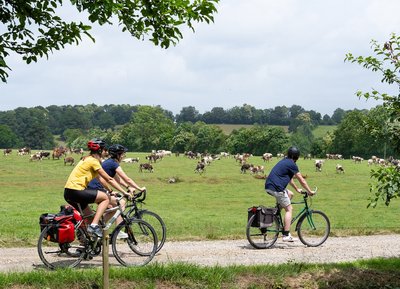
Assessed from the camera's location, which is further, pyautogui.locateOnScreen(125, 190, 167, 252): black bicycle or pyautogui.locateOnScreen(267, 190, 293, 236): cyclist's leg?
pyautogui.locateOnScreen(267, 190, 293, 236): cyclist's leg

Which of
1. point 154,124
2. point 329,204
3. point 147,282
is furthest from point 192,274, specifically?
point 154,124

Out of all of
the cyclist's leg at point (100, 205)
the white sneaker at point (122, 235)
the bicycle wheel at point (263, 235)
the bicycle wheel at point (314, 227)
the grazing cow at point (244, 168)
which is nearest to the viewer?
the cyclist's leg at point (100, 205)

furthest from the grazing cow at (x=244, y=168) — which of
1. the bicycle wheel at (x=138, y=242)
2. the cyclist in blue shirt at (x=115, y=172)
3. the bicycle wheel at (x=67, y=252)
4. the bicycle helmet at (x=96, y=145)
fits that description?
the bicycle helmet at (x=96, y=145)

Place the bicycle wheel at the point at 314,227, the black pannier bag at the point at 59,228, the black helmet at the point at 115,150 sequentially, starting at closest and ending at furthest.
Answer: the black pannier bag at the point at 59,228 → the black helmet at the point at 115,150 → the bicycle wheel at the point at 314,227

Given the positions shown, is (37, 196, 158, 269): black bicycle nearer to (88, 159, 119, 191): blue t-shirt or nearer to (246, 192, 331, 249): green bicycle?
(88, 159, 119, 191): blue t-shirt

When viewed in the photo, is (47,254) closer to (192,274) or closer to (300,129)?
(192,274)

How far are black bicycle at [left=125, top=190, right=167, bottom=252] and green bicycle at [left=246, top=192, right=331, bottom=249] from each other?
7.36 ft

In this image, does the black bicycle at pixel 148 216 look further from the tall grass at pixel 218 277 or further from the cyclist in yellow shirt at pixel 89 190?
the tall grass at pixel 218 277

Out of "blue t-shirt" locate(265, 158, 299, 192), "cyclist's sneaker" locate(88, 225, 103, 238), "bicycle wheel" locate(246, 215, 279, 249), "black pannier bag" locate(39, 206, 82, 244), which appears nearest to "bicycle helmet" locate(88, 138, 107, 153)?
"black pannier bag" locate(39, 206, 82, 244)

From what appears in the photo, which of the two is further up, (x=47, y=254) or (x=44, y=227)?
(x=44, y=227)

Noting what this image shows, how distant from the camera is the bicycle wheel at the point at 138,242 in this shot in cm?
1025

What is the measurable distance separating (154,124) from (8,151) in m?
69.5

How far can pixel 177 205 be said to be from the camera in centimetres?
3572

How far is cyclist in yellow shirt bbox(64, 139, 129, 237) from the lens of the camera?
9633 mm
